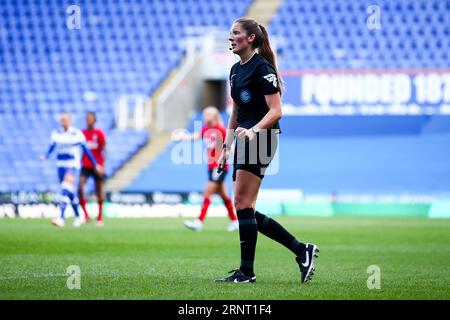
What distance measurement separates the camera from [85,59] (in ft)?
101

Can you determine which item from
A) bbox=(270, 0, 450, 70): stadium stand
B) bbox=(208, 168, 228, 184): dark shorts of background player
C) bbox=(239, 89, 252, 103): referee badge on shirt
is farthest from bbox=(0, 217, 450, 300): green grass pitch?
bbox=(270, 0, 450, 70): stadium stand

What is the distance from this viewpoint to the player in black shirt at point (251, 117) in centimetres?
791

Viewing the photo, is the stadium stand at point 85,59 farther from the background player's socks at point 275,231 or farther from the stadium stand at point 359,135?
the background player's socks at point 275,231

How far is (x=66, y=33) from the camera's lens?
31.6 metres

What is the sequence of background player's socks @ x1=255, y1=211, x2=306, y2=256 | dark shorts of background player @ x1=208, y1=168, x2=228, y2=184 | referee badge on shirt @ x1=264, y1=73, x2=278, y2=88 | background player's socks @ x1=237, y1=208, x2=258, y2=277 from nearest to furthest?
referee badge on shirt @ x1=264, y1=73, x2=278, y2=88 < background player's socks @ x1=237, y1=208, x2=258, y2=277 < background player's socks @ x1=255, y1=211, x2=306, y2=256 < dark shorts of background player @ x1=208, y1=168, x2=228, y2=184

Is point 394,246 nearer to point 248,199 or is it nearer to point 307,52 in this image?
point 248,199

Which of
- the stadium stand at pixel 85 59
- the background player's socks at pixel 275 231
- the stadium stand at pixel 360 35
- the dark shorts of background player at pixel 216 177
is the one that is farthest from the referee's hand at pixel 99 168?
the stadium stand at pixel 360 35

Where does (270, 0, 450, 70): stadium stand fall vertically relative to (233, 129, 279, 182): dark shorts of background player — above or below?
below

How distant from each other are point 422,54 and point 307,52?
355 cm

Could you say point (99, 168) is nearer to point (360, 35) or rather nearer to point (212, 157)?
point (212, 157)

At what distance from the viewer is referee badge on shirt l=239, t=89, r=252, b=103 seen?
7.99m

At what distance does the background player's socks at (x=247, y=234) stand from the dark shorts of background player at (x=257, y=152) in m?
0.37

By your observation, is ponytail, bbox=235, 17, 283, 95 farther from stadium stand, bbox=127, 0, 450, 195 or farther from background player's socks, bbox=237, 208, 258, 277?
Answer: stadium stand, bbox=127, 0, 450, 195

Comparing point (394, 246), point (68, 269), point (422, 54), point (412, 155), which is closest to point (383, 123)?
point (412, 155)
